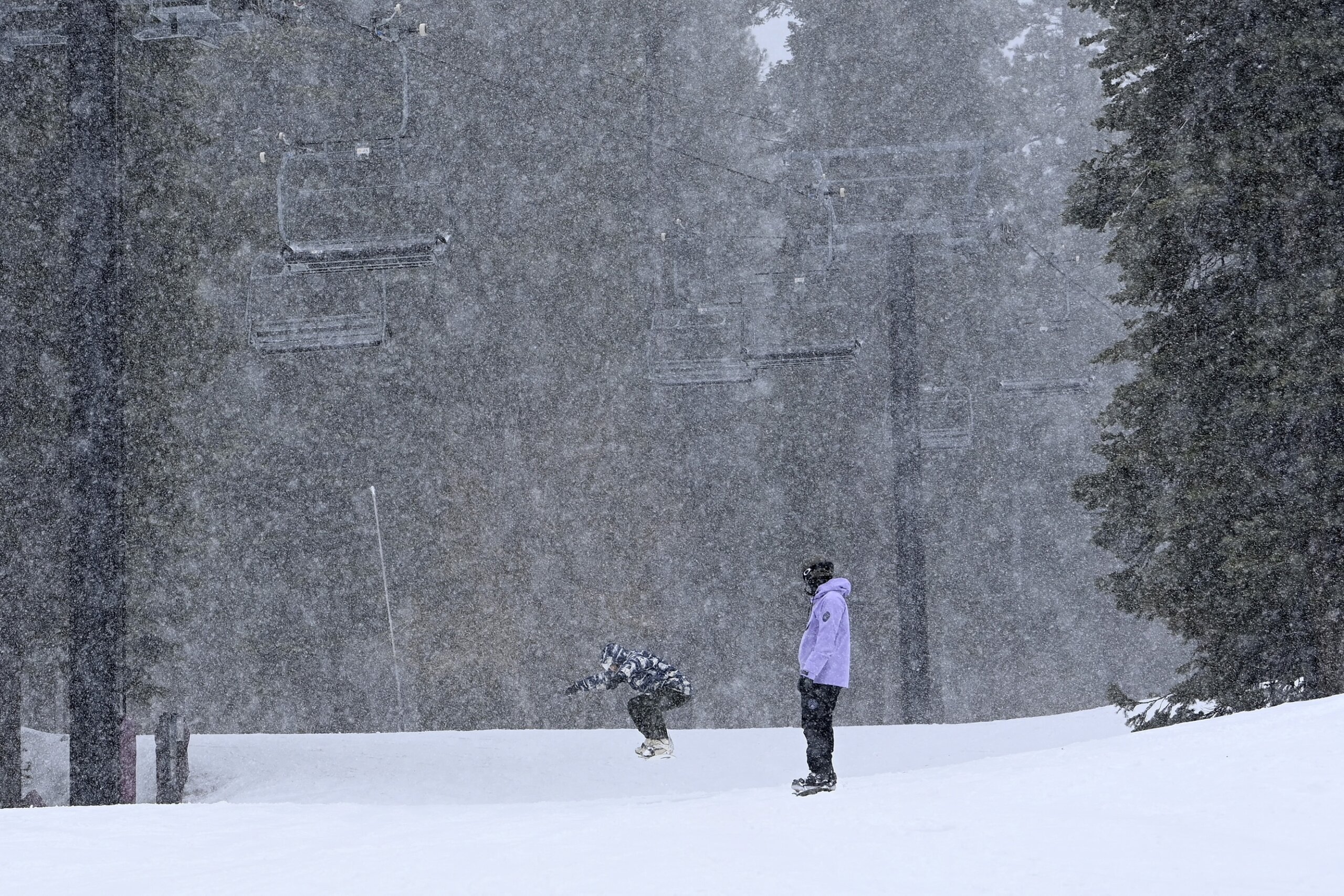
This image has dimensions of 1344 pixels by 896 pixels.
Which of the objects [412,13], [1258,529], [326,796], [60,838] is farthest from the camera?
[412,13]

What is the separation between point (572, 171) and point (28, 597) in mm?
18259

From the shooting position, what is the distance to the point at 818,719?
346 inches

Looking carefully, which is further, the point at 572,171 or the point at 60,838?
the point at 572,171

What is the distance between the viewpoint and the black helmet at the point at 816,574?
354 inches

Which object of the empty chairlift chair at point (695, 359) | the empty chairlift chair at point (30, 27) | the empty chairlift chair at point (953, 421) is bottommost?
the empty chairlift chair at point (953, 421)

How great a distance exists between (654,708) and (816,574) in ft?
13.2

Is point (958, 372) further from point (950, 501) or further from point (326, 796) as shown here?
point (326, 796)

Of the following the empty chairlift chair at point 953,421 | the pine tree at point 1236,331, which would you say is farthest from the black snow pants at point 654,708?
the empty chairlift chair at point 953,421

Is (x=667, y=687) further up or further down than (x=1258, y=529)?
further down

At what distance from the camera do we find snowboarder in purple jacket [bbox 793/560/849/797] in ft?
28.9

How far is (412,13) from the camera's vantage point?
102 feet

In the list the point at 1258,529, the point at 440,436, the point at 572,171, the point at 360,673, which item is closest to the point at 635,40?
the point at 572,171

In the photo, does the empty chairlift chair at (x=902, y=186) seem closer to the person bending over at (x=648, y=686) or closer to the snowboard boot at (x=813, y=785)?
the person bending over at (x=648, y=686)

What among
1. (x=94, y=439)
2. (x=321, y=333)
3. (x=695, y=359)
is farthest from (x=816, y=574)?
(x=695, y=359)
